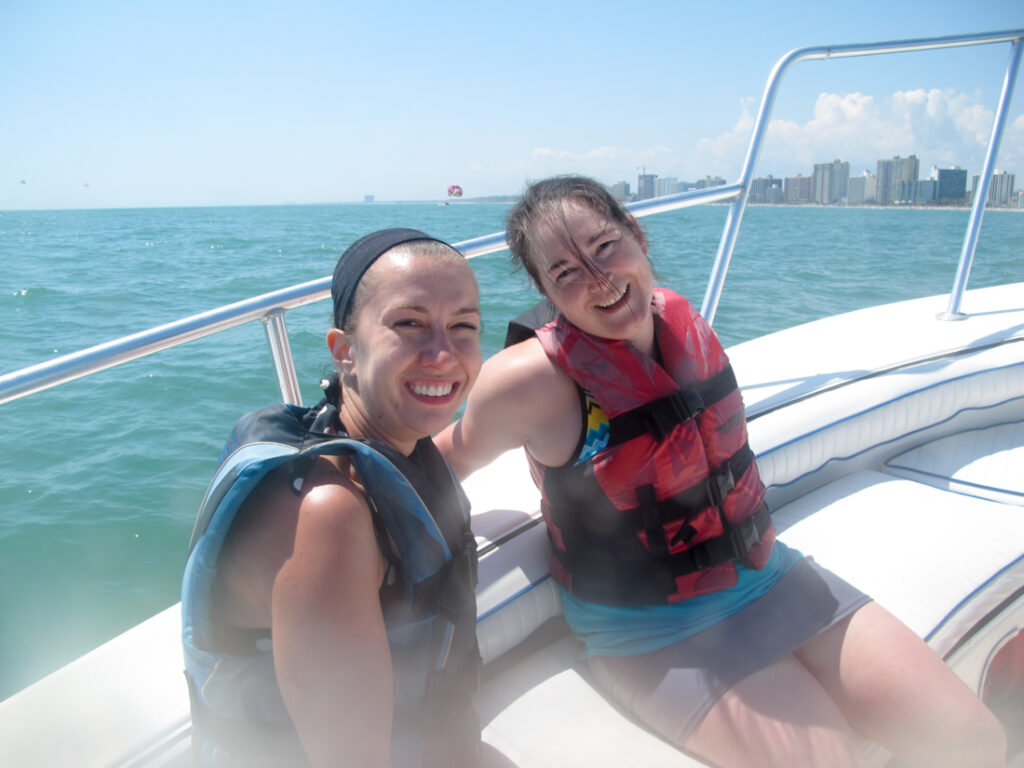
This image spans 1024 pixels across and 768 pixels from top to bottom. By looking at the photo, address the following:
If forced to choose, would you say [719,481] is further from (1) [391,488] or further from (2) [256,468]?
(2) [256,468]

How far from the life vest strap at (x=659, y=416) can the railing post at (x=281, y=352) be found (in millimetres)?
697

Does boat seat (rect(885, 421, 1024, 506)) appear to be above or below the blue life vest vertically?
below

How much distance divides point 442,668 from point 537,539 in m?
0.61

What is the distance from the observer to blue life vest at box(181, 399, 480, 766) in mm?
866

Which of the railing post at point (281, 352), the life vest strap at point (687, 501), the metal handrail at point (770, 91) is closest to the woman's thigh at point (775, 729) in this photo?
the life vest strap at point (687, 501)

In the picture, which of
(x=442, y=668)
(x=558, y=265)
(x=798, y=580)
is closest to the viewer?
(x=442, y=668)

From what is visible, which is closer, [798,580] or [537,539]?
[798,580]

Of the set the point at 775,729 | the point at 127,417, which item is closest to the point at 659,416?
the point at 775,729

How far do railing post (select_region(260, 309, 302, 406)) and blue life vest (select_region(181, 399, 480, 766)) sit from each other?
17.4 inches

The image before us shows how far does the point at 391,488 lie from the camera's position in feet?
3.10

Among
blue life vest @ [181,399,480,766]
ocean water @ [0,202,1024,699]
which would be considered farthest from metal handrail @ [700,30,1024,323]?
blue life vest @ [181,399,480,766]

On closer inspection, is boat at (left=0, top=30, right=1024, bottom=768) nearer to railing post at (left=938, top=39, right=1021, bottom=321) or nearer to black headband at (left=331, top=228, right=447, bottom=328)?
railing post at (left=938, top=39, right=1021, bottom=321)

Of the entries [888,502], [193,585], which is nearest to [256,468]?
[193,585]

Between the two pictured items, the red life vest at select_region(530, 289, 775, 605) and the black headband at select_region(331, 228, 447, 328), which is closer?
the black headband at select_region(331, 228, 447, 328)
